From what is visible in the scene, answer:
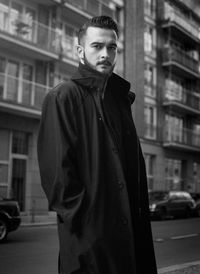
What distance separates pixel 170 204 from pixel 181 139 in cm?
1222

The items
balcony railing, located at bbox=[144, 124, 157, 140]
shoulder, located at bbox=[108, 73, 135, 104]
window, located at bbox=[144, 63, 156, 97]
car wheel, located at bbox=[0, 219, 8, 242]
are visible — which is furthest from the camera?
window, located at bbox=[144, 63, 156, 97]

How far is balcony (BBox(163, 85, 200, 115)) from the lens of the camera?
108 feet

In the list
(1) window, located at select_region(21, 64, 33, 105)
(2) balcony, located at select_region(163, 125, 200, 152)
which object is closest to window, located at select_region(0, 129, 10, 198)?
(1) window, located at select_region(21, 64, 33, 105)

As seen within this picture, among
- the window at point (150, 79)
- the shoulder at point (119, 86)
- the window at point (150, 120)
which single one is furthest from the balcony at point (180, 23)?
the shoulder at point (119, 86)

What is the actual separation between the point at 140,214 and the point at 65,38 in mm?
22983

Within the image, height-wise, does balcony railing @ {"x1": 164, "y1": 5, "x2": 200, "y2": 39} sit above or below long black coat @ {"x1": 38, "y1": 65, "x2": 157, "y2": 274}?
above

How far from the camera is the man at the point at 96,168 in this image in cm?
189

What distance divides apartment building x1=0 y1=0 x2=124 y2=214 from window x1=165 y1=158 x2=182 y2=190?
1237cm

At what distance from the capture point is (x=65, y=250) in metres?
1.93

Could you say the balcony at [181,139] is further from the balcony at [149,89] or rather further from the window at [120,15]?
the window at [120,15]

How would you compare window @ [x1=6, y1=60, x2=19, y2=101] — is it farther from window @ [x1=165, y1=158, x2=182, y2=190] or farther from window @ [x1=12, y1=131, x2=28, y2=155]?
window @ [x1=165, y1=158, x2=182, y2=190]

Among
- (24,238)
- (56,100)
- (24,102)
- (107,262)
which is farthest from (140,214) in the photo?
(24,102)

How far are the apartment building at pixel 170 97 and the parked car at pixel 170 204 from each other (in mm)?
6179

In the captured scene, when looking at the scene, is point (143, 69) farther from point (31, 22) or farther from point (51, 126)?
point (51, 126)
